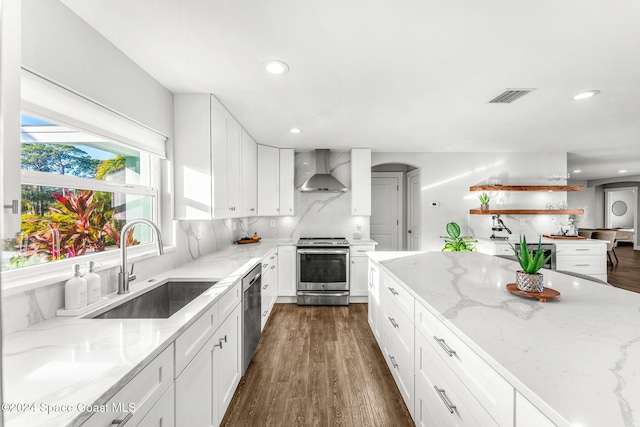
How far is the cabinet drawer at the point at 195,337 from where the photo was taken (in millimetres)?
1226

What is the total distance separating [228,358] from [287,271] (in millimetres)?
2264

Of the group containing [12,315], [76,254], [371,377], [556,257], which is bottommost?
[371,377]

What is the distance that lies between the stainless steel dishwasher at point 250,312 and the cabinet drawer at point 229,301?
122mm

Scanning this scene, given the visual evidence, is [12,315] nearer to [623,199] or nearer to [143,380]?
[143,380]

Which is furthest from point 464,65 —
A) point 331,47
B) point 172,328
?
point 172,328

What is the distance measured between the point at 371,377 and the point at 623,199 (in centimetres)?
1345

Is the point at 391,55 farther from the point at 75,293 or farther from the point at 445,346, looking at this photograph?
the point at 75,293

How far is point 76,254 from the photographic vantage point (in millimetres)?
1618

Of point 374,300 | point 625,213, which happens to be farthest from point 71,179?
point 625,213

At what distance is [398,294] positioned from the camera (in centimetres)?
205

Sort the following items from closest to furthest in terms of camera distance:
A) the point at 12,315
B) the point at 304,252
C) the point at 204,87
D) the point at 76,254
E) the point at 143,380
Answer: the point at 143,380
the point at 12,315
the point at 76,254
the point at 204,87
the point at 304,252

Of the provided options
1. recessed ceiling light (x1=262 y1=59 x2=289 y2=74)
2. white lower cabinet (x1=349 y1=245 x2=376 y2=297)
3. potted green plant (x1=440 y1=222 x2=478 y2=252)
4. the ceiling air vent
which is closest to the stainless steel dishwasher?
recessed ceiling light (x1=262 y1=59 x2=289 y2=74)

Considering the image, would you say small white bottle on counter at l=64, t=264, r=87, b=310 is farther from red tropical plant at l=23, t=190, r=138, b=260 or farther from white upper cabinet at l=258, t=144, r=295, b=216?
white upper cabinet at l=258, t=144, r=295, b=216

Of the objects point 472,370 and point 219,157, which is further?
point 219,157
